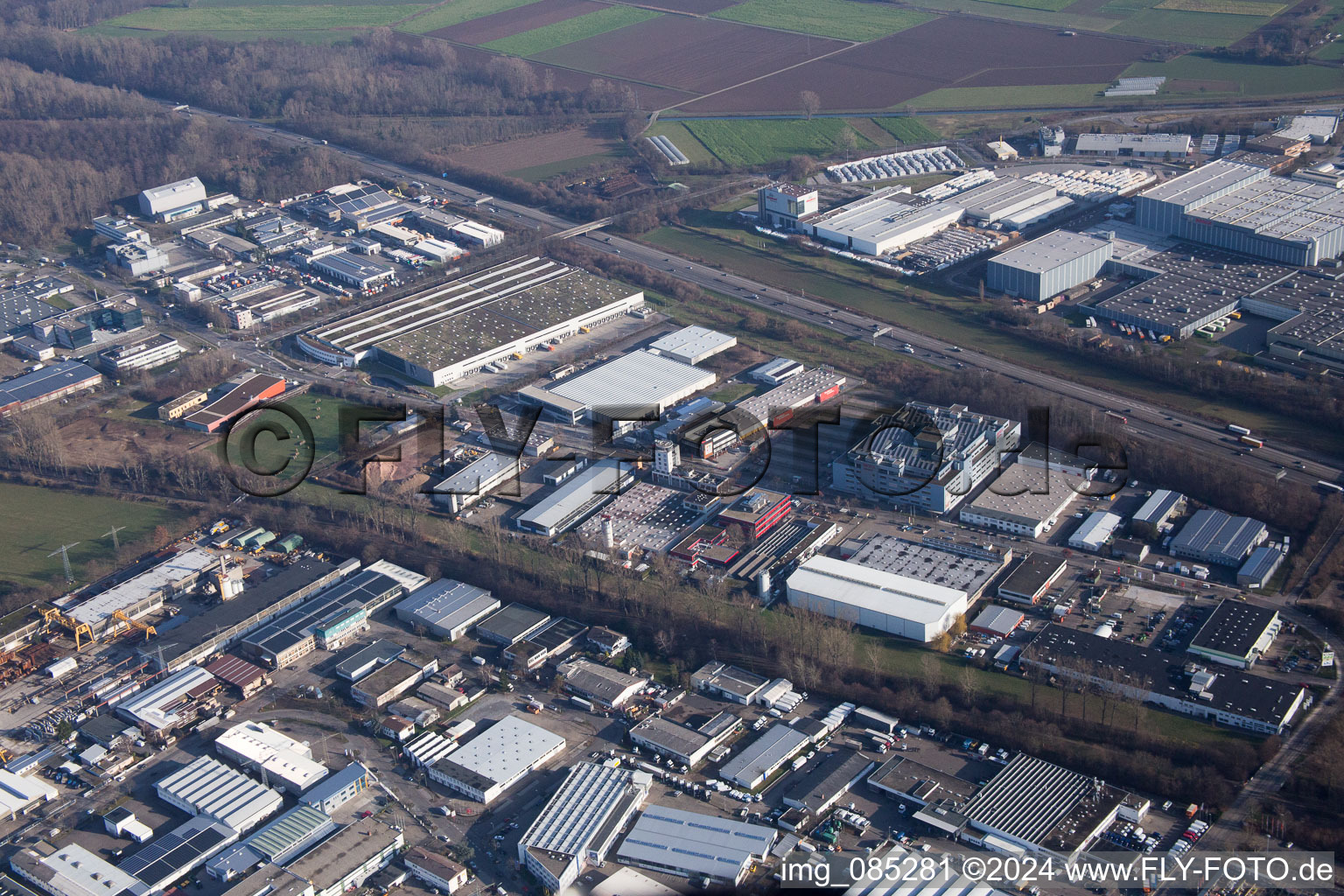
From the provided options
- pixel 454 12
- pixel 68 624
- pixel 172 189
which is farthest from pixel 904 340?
pixel 454 12

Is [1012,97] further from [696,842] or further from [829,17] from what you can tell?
[696,842]

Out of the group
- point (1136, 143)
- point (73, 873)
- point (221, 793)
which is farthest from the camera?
point (1136, 143)

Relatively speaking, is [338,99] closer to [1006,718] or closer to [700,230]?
[700,230]

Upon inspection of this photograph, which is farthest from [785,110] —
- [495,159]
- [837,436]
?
[837,436]

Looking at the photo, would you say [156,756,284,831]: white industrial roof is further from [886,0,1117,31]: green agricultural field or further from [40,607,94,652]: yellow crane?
[886,0,1117,31]: green agricultural field

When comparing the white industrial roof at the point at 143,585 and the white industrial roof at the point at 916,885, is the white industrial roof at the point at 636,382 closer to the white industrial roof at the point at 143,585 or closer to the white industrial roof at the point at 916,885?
the white industrial roof at the point at 143,585

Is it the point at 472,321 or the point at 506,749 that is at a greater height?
the point at 472,321

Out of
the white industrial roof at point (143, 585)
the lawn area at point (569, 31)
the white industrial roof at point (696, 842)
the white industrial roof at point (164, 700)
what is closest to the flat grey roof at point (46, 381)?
the white industrial roof at point (143, 585)

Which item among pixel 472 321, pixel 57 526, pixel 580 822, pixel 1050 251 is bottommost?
pixel 580 822

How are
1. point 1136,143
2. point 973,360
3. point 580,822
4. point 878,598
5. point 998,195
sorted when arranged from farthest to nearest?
point 1136,143, point 998,195, point 973,360, point 878,598, point 580,822
